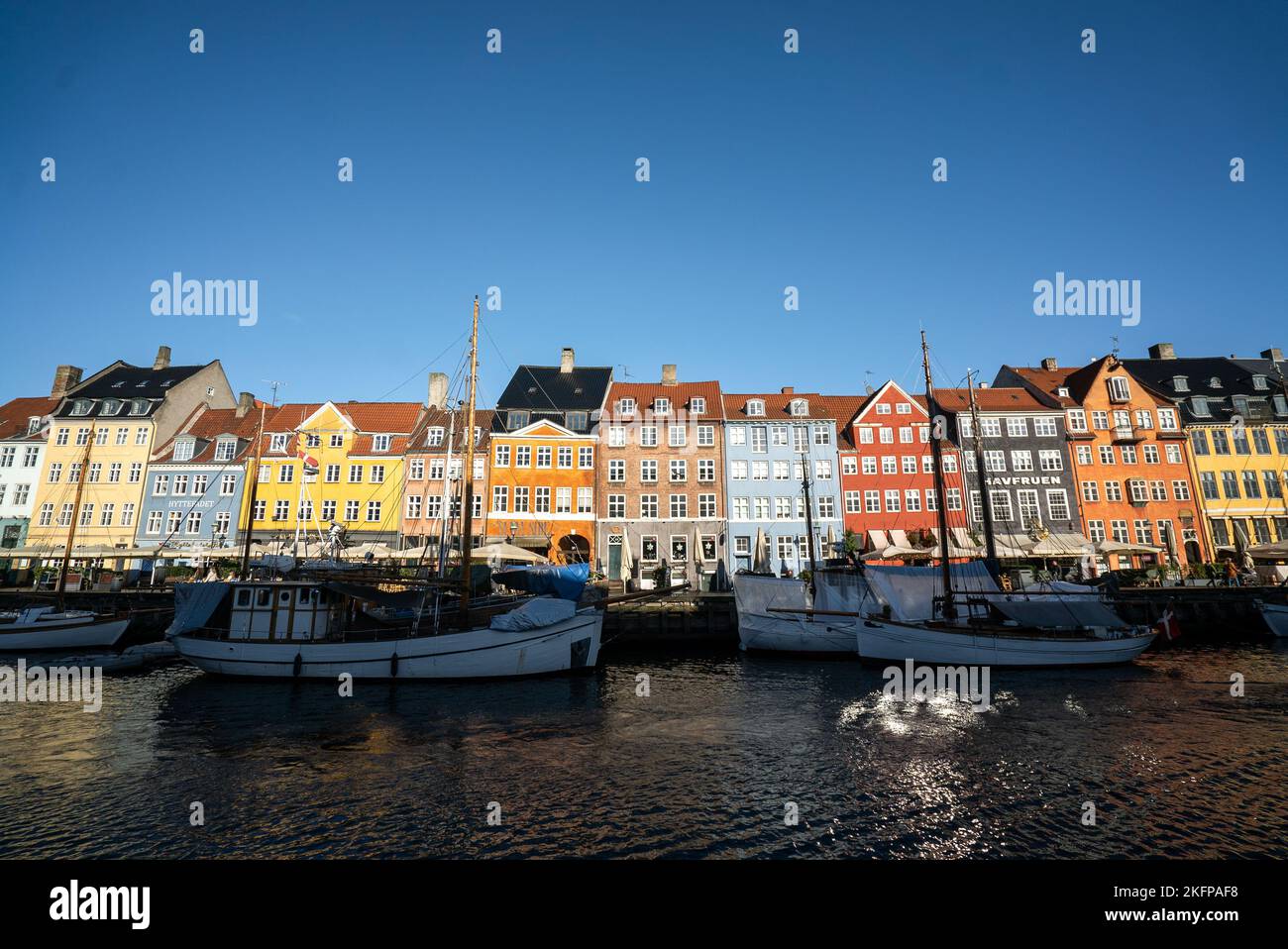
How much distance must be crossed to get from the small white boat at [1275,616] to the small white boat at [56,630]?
56923mm

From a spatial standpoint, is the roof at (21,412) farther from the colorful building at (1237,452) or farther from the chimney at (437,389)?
the colorful building at (1237,452)

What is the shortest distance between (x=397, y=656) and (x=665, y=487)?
2787 centimetres

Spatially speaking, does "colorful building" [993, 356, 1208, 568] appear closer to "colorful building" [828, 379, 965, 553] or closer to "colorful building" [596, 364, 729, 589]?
"colorful building" [828, 379, 965, 553]

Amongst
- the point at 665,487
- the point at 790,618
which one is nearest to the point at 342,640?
the point at 790,618

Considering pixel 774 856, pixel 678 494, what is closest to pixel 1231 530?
pixel 678 494

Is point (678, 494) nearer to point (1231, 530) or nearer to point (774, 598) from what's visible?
point (774, 598)

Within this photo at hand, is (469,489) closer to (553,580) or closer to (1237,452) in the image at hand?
(553,580)

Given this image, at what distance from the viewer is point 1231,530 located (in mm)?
45344

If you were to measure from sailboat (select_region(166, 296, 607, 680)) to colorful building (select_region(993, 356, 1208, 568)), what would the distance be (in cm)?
4435

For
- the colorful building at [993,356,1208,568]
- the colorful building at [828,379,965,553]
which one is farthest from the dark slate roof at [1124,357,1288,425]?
the colorful building at [828,379,965,553]

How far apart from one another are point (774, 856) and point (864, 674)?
15543 millimetres

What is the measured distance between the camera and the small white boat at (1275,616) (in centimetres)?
2970

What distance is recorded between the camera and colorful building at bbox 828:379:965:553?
1788 inches

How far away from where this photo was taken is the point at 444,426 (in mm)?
47594
